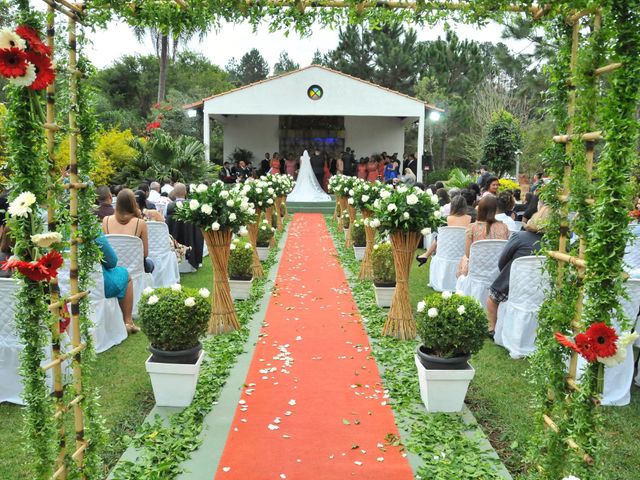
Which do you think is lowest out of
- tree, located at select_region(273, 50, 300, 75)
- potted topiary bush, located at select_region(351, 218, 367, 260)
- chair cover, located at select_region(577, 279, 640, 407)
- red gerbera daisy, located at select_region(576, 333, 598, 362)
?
chair cover, located at select_region(577, 279, 640, 407)

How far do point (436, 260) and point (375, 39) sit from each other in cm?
3306

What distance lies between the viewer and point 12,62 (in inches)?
105

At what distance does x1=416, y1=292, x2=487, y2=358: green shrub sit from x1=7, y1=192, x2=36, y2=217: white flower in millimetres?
2988

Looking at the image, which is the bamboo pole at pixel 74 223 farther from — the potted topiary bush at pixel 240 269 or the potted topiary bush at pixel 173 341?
the potted topiary bush at pixel 240 269

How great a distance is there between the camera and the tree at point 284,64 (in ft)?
210

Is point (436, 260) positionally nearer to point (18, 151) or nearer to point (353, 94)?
point (18, 151)

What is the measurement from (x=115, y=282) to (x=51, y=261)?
135 inches

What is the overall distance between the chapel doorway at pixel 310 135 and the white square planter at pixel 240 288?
20468mm

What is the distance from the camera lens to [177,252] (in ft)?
30.9

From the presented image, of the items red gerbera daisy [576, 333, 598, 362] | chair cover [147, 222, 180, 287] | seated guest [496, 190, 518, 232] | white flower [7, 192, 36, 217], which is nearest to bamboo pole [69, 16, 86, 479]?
white flower [7, 192, 36, 217]

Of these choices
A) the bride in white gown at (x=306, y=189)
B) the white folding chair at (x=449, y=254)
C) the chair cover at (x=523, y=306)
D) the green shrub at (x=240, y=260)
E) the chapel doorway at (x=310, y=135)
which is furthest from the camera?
the chapel doorway at (x=310, y=135)

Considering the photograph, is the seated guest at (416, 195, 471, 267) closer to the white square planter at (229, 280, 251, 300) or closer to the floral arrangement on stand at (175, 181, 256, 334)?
the white square planter at (229, 280, 251, 300)

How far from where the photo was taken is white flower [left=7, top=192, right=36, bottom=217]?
2.78 meters

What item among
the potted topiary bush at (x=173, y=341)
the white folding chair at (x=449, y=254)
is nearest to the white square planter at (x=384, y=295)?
the white folding chair at (x=449, y=254)
